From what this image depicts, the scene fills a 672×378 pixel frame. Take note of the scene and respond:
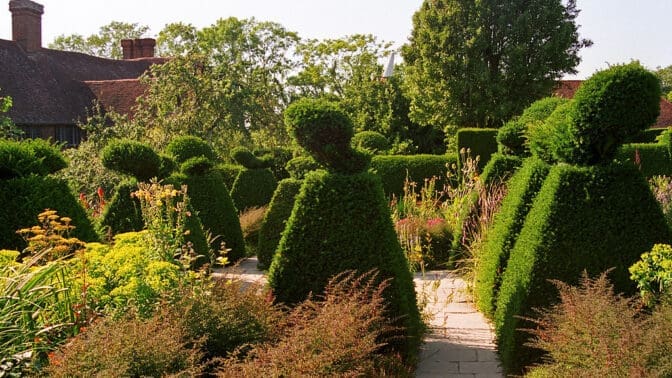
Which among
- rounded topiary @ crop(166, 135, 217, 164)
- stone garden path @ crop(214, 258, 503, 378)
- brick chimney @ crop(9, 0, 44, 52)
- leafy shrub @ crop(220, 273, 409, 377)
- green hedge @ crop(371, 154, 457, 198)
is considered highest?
brick chimney @ crop(9, 0, 44, 52)

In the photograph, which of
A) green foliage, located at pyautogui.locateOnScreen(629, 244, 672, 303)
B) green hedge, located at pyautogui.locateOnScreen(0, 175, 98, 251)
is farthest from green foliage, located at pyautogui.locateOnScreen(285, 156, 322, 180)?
green foliage, located at pyautogui.locateOnScreen(629, 244, 672, 303)

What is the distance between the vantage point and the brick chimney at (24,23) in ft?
97.1

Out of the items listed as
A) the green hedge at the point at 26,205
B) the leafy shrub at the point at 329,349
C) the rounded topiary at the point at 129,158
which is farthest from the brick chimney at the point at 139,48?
the leafy shrub at the point at 329,349

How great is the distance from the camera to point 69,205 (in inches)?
271

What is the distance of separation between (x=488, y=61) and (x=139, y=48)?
69.9ft

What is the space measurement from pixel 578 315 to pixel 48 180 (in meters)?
5.20

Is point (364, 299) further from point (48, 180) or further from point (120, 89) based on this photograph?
point (120, 89)

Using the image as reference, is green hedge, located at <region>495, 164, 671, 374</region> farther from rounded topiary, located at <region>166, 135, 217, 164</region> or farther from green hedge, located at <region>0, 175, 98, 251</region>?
rounded topiary, located at <region>166, 135, 217, 164</region>

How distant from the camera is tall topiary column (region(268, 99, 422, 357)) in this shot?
17.6ft

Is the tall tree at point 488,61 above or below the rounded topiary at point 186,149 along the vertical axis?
above

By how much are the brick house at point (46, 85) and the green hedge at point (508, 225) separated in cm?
2206

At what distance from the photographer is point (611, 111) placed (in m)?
5.02

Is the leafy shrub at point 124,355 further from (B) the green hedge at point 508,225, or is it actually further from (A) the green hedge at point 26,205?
(B) the green hedge at point 508,225

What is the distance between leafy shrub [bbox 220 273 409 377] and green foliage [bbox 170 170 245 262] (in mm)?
5630
